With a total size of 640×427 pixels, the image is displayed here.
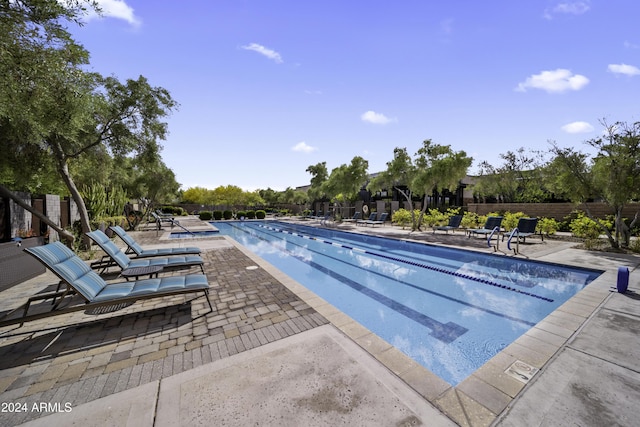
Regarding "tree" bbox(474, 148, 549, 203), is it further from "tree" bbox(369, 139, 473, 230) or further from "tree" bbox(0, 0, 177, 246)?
"tree" bbox(0, 0, 177, 246)

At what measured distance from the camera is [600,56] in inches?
314

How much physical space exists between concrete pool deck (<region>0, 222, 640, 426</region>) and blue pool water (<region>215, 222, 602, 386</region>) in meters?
0.88

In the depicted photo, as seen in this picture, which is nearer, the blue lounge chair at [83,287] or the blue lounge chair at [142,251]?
the blue lounge chair at [83,287]

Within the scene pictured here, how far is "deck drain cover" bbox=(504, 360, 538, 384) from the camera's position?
2.59 meters

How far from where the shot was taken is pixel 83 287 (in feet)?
11.4

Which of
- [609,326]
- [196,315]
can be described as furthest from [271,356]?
[609,326]

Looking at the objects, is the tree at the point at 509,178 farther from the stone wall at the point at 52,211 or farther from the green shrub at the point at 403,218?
the stone wall at the point at 52,211

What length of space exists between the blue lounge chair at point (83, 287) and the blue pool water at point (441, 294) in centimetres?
335

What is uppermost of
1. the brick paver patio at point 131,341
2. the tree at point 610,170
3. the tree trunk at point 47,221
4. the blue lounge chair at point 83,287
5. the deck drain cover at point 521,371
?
the tree at point 610,170

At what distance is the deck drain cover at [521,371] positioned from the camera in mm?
2594

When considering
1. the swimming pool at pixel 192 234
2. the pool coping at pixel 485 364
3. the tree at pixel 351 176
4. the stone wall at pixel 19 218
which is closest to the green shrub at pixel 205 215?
the swimming pool at pixel 192 234

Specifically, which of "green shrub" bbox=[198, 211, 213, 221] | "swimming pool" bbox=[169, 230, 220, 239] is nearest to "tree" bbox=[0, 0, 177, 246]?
"swimming pool" bbox=[169, 230, 220, 239]

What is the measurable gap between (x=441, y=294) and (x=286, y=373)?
4.88 m

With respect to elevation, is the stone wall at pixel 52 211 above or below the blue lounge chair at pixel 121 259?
above
